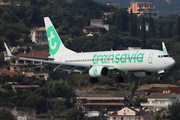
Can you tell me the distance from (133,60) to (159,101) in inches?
4811

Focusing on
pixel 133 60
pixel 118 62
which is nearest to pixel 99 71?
pixel 118 62

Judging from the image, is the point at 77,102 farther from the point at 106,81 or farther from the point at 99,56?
the point at 99,56

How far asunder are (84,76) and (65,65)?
130 metres

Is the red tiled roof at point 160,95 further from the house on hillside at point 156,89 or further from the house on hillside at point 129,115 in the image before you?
the house on hillside at point 129,115

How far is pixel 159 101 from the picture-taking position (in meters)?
178

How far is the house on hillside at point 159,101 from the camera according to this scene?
582 feet

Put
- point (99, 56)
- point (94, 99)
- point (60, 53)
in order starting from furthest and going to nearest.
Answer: point (94, 99) → point (60, 53) → point (99, 56)

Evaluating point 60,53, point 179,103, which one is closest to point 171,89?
point 179,103

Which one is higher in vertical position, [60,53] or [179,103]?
[60,53]

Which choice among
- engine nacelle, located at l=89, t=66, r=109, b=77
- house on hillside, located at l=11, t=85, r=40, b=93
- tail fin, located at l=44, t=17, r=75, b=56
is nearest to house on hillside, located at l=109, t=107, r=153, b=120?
house on hillside, located at l=11, t=85, r=40, b=93

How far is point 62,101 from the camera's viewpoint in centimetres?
18600

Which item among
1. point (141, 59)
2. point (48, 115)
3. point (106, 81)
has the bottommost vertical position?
point (48, 115)

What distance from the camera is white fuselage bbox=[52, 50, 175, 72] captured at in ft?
188

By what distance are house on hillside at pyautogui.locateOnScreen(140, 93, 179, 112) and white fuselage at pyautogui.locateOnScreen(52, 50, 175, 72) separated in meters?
116
